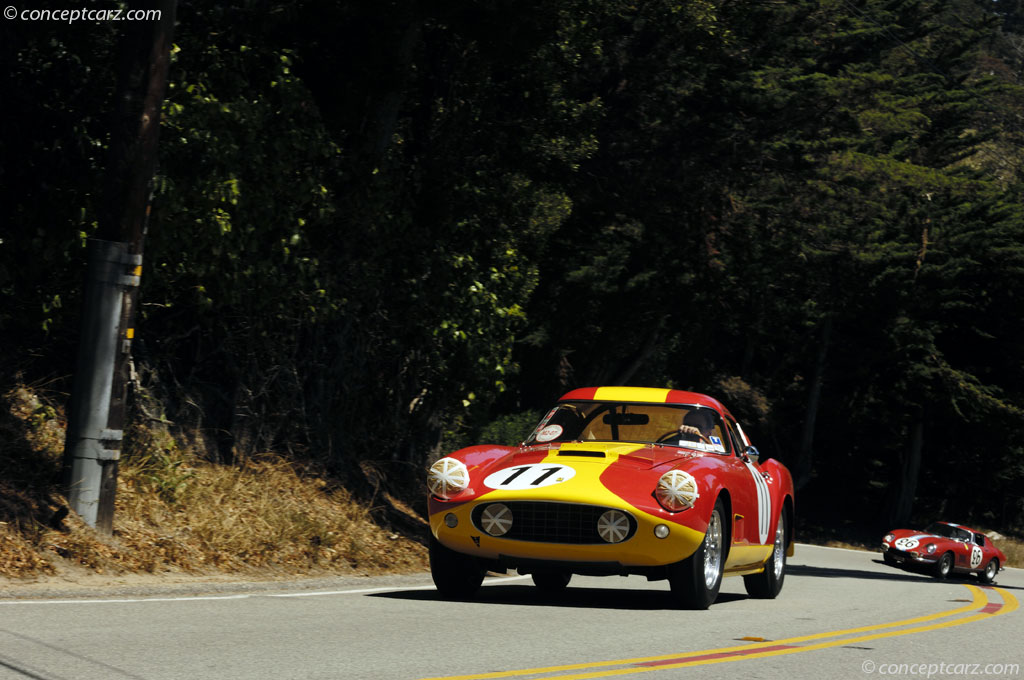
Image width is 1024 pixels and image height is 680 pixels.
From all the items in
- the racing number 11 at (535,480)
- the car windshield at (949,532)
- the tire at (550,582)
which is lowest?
the car windshield at (949,532)

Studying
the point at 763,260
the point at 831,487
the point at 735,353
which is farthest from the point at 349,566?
the point at 831,487

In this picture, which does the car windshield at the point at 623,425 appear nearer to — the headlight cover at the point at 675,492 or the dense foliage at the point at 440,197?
the headlight cover at the point at 675,492

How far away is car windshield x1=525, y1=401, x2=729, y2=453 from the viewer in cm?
1166

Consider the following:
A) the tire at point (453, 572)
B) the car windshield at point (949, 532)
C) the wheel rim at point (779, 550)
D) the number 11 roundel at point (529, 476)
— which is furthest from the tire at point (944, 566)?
the number 11 roundel at point (529, 476)

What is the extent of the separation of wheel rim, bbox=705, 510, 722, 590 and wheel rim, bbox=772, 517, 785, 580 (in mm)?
2321

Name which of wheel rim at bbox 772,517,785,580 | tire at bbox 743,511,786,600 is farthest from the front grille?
wheel rim at bbox 772,517,785,580

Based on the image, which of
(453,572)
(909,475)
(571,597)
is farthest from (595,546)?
(909,475)

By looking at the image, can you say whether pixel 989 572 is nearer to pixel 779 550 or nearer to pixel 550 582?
pixel 779 550

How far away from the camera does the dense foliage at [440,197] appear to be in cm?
1359

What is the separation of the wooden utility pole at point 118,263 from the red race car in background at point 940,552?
70.9 ft

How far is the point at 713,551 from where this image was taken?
1083cm

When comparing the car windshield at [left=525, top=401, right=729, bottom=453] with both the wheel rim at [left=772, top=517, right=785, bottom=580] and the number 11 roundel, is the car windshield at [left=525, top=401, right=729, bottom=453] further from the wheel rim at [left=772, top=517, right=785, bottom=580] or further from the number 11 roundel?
the wheel rim at [left=772, top=517, right=785, bottom=580]

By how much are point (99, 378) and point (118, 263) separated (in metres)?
1.01

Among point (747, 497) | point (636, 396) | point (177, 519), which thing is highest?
point (636, 396)
